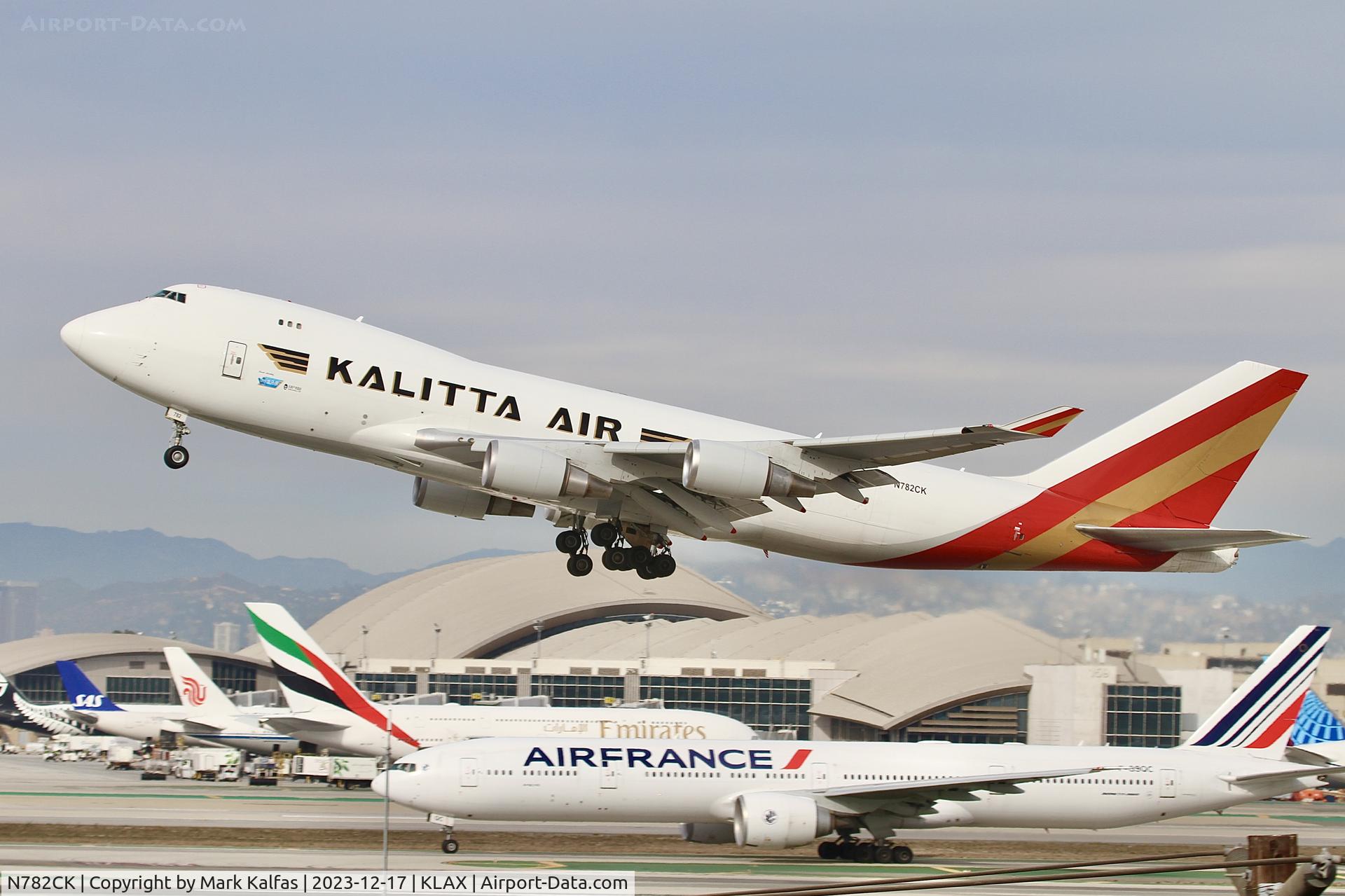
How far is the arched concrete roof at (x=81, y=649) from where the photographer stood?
132000mm

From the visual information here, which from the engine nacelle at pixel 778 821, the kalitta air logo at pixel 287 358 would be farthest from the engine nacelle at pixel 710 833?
the kalitta air logo at pixel 287 358

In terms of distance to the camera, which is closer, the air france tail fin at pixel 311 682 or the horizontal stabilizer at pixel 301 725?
the horizontal stabilizer at pixel 301 725

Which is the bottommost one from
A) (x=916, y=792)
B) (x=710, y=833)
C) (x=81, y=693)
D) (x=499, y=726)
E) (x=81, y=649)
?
(x=710, y=833)

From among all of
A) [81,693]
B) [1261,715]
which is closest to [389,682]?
[81,693]

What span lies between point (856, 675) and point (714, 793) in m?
61.1

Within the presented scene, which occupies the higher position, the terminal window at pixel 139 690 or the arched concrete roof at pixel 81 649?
the arched concrete roof at pixel 81 649

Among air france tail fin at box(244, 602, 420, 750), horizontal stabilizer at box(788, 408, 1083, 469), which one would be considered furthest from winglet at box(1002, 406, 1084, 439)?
air france tail fin at box(244, 602, 420, 750)

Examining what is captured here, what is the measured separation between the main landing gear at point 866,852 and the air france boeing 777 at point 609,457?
30.0 ft

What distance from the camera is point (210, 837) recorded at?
139 ft

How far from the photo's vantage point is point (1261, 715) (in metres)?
46.0

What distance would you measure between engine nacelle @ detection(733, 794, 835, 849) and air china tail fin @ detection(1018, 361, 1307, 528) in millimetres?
10490

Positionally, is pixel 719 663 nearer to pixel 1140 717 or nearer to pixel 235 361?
pixel 1140 717

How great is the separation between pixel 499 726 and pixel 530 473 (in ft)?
80.1

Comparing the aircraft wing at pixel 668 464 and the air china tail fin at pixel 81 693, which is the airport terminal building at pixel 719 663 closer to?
the air china tail fin at pixel 81 693
